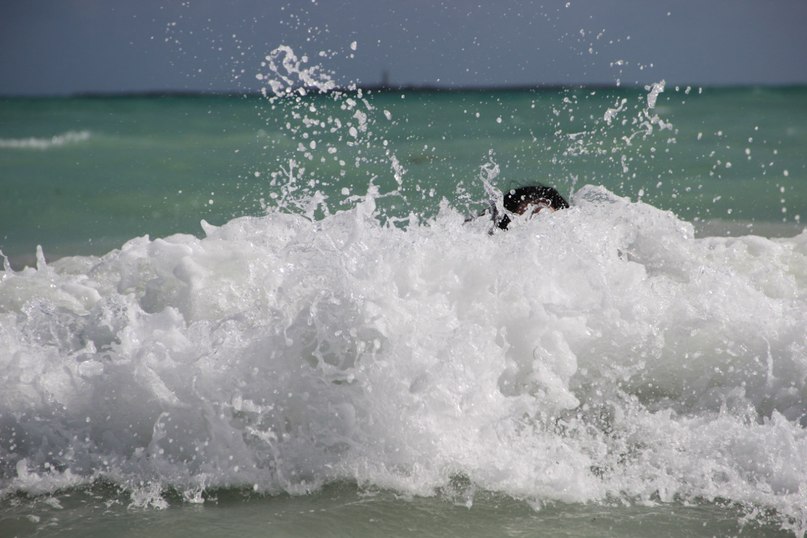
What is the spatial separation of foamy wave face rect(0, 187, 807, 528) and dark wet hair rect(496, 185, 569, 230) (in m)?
0.62

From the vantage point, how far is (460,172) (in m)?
10.2

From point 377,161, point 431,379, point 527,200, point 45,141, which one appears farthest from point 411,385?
point 45,141

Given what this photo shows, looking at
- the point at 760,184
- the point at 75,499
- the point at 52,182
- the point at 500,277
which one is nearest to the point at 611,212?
the point at 500,277

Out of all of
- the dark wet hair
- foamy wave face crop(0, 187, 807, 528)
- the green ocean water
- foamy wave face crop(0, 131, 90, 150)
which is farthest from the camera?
foamy wave face crop(0, 131, 90, 150)

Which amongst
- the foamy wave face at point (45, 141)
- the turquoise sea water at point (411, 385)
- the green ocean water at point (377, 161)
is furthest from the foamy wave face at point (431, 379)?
the foamy wave face at point (45, 141)

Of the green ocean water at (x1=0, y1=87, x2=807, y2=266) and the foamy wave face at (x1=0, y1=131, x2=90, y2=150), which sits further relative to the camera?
the foamy wave face at (x1=0, y1=131, x2=90, y2=150)

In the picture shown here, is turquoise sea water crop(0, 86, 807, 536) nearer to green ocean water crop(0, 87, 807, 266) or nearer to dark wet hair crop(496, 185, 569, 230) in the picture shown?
dark wet hair crop(496, 185, 569, 230)

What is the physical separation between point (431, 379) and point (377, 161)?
944 cm

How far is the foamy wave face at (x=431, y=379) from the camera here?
9.39 ft

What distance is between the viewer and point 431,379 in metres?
2.98

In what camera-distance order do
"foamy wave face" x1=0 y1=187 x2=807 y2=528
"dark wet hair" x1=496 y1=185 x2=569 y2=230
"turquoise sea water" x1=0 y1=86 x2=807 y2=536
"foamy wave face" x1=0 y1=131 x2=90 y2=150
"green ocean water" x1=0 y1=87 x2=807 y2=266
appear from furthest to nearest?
"foamy wave face" x1=0 y1=131 x2=90 y2=150
"green ocean water" x1=0 y1=87 x2=807 y2=266
"dark wet hair" x1=496 y1=185 x2=569 y2=230
"foamy wave face" x1=0 y1=187 x2=807 y2=528
"turquoise sea water" x1=0 y1=86 x2=807 y2=536

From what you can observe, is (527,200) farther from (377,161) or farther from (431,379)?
(377,161)

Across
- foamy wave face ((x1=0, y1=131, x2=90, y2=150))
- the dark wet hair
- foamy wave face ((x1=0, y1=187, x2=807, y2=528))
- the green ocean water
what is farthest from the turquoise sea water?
foamy wave face ((x1=0, y1=131, x2=90, y2=150))

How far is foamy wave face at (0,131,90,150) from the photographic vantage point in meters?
15.1
